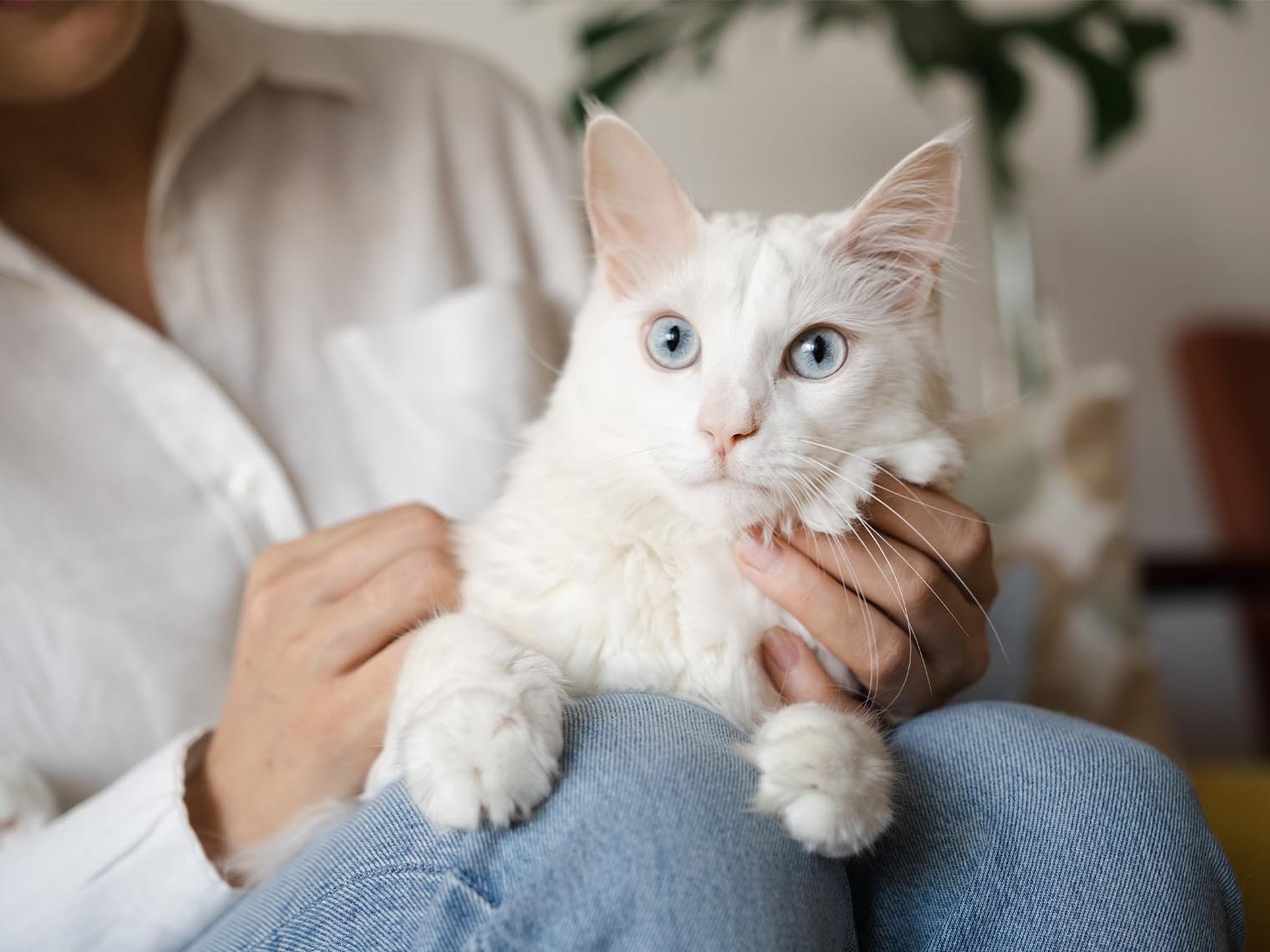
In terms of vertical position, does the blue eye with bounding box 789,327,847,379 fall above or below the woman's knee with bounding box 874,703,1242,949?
above

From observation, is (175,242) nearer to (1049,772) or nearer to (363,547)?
(363,547)

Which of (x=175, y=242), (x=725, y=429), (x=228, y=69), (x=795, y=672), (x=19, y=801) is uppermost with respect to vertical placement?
(x=228, y=69)

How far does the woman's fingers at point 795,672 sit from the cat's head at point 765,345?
113 millimetres

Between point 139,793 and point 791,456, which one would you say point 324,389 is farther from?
point 791,456

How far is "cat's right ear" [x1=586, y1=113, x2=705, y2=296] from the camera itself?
834 mm

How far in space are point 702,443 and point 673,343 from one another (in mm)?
116

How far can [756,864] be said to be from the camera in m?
0.61

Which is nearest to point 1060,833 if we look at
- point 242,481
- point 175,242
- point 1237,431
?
point 242,481

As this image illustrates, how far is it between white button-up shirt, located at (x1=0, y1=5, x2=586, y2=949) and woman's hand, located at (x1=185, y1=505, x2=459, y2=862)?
0.22 ft

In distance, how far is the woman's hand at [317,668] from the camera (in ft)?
2.87

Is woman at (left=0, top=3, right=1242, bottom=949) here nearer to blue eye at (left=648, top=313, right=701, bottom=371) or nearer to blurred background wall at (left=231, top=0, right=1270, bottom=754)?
blue eye at (left=648, top=313, right=701, bottom=371)

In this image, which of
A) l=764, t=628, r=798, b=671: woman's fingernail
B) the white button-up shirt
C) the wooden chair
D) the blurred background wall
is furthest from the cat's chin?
the wooden chair

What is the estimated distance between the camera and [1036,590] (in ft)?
5.34

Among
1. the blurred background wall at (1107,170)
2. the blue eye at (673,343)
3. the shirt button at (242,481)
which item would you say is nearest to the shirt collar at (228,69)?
the shirt button at (242,481)
